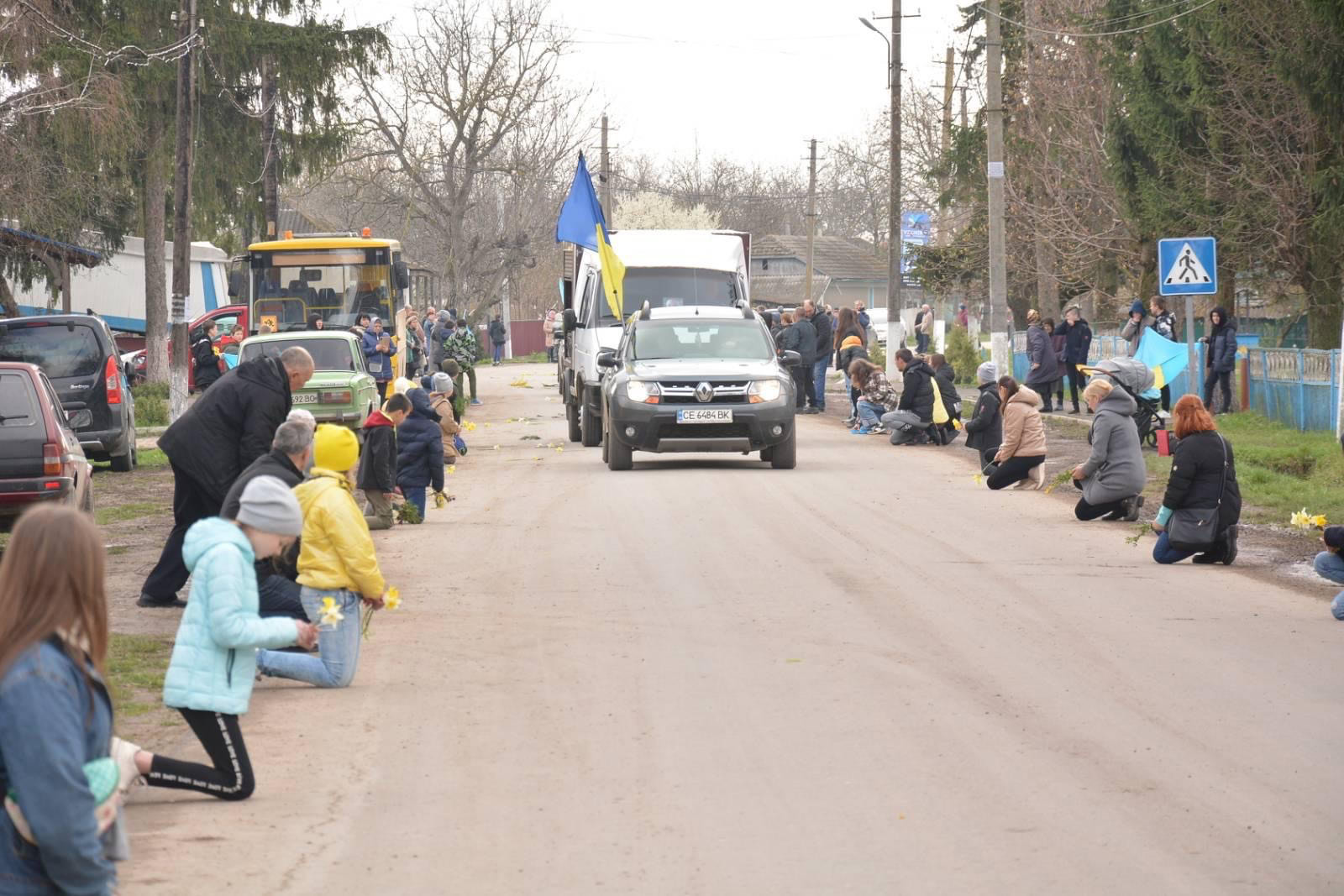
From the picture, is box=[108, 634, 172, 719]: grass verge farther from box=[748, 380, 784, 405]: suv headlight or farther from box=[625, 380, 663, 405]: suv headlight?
box=[748, 380, 784, 405]: suv headlight

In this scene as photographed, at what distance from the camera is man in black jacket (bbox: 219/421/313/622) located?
9031 mm

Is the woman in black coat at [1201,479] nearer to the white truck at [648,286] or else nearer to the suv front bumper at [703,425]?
the suv front bumper at [703,425]

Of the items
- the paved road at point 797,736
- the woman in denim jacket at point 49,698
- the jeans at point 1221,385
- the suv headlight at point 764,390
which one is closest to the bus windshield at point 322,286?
the suv headlight at point 764,390

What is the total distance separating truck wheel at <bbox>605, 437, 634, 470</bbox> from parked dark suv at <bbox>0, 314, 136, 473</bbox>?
6.17 meters

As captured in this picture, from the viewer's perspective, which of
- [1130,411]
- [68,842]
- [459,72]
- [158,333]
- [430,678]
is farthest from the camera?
[459,72]

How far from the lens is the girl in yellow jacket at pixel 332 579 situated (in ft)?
28.5

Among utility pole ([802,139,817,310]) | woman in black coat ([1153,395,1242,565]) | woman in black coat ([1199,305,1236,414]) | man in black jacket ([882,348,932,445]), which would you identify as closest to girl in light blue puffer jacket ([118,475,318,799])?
woman in black coat ([1153,395,1242,565])

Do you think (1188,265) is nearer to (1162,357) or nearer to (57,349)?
(1162,357)

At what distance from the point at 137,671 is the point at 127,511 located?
9.10m

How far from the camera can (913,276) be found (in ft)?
156

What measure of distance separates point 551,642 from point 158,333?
3220 cm

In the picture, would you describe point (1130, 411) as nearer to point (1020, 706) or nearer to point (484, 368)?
point (1020, 706)

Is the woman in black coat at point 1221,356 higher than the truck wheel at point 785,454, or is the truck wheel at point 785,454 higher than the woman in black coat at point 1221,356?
the woman in black coat at point 1221,356

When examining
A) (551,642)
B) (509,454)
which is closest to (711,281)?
(509,454)
